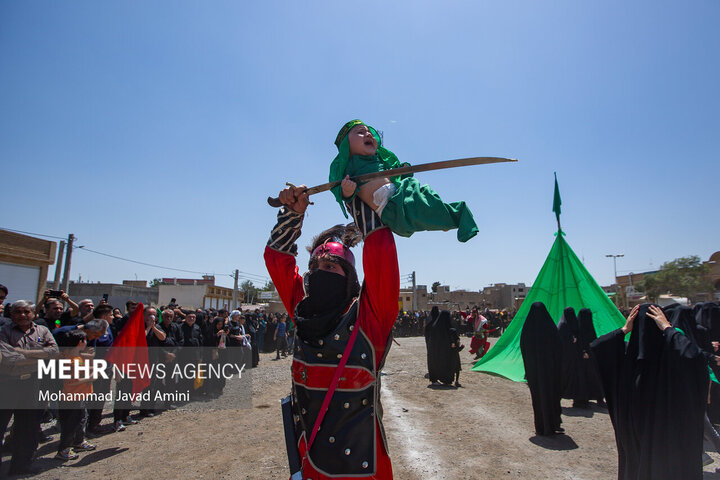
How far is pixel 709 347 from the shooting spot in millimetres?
5957

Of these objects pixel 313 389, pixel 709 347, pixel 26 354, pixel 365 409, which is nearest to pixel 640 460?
pixel 365 409

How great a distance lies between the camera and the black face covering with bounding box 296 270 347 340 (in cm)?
199

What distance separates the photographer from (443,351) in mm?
9945

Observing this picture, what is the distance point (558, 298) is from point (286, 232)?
32.5ft

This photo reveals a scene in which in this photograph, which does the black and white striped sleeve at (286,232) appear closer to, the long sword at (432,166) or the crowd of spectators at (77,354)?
the long sword at (432,166)

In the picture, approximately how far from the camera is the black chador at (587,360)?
25.8 feet

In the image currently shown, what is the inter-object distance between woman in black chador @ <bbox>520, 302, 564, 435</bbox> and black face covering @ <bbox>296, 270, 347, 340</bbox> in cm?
524

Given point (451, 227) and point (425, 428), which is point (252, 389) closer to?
point (425, 428)

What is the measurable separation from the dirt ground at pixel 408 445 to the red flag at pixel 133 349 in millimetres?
811

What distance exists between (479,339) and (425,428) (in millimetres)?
10036

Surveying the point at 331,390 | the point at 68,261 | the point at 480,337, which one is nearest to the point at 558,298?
the point at 480,337

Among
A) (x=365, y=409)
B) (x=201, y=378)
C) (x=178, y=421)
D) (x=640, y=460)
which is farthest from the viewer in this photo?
(x=201, y=378)

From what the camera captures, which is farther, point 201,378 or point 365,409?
point 201,378

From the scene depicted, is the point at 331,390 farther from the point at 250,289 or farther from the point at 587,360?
the point at 250,289
